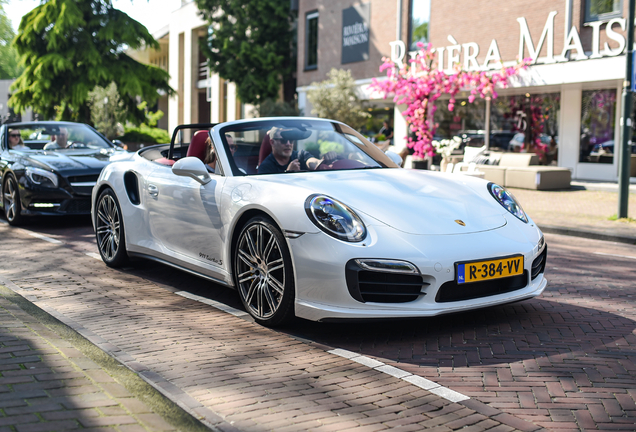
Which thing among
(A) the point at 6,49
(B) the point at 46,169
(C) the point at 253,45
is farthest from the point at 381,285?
(A) the point at 6,49

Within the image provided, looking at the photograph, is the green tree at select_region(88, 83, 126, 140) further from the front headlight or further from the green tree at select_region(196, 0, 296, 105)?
the front headlight

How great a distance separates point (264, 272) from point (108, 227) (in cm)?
277

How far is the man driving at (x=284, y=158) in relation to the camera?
16.7 feet

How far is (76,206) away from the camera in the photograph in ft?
31.1

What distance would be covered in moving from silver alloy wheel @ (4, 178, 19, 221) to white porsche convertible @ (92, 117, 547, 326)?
4599 millimetres

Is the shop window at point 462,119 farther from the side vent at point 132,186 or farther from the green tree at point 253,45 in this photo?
the side vent at point 132,186

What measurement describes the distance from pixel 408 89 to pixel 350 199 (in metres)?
16.4

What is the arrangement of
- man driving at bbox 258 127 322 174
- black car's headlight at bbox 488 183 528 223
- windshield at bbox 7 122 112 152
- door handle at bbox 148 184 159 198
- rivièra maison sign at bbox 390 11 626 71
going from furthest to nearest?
rivièra maison sign at bbox 390 11 626 71, windshield at bbox 7 122 112 152, door handle at bbox 148 184 159 198, man driving at bbox 258 127 322 174, black car's headlight at bbox 488 183 528 223

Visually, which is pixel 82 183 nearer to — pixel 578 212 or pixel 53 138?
pixel 53 138

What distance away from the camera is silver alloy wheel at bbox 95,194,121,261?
21.2ft

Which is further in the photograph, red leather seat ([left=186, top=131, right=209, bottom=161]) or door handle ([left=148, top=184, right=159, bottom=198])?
red leather seat ([left=186, top=131, right=209, bottom=161])

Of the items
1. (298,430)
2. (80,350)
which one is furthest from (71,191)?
(298,430)

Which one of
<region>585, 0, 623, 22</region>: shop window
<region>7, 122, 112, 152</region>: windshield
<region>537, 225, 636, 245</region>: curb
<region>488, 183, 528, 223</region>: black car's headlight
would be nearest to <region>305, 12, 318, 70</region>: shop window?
<region>585, 0, 623, 22</region>: shop window

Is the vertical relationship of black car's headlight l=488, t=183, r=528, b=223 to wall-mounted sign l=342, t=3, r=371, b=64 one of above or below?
below
